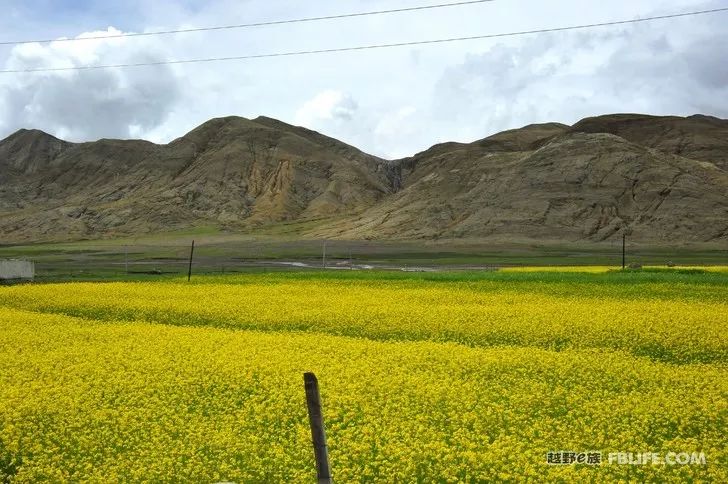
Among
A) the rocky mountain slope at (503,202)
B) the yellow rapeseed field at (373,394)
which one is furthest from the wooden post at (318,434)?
the rocky mountain slope at (503,202)

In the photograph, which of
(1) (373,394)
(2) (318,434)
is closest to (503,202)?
(1) (373,394)

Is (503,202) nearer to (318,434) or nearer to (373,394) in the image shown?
(373,394)

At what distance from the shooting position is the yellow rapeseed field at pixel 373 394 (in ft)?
36.5

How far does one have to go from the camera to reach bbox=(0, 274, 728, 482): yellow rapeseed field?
1112cm

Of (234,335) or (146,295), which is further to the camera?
(146,295)

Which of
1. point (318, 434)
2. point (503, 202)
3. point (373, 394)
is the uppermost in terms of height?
point (503, 202)

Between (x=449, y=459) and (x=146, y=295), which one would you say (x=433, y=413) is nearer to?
(x=449, y=459)

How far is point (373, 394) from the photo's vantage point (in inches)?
579

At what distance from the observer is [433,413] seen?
524 inches

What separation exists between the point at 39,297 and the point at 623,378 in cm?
3155

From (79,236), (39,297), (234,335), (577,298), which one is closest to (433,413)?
(234,335)

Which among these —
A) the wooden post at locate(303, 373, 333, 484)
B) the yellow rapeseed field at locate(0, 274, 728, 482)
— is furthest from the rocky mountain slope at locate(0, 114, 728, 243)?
the wooden post at locate(303, 373, 333, 484)

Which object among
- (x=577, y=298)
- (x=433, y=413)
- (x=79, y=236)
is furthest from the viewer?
(x=79, y=236)

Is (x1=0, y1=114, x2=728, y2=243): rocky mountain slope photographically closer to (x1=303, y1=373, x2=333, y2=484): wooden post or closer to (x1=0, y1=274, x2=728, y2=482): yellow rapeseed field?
(x1=0, y1=274, x2=728, y2=482): yellow rapeseed field
